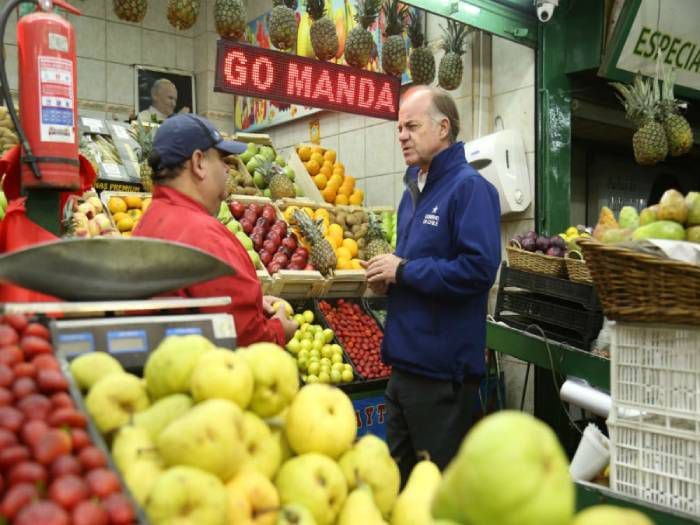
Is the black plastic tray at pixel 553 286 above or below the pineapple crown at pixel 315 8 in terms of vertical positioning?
below

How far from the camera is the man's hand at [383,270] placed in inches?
108

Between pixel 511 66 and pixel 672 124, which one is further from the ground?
pixel 511 66

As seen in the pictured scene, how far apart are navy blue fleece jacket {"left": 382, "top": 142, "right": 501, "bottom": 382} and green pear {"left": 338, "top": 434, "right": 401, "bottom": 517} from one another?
146 cm

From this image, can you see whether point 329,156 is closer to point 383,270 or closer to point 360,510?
A: point 383,270

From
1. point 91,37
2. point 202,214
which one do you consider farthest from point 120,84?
→ point 202,214

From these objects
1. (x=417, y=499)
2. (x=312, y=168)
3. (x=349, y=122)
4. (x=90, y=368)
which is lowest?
(x=417, y=499)

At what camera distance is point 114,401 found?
3.64 feet

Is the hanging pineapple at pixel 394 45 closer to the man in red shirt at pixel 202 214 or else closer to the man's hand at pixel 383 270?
the man's hand at pixel 383 270

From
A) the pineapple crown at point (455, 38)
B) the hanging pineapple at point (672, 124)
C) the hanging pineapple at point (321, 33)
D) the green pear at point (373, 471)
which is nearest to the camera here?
the green pear at point (373, 471)

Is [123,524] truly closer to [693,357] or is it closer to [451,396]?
[693,357]

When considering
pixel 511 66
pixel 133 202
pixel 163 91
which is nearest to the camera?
pixel 133 202

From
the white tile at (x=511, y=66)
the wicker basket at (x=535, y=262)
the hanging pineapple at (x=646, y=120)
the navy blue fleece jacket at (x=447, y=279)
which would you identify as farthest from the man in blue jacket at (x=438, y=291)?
the white tile at (x=511, y=66)

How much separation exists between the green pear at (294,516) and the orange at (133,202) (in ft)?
13.4

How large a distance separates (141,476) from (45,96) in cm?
142
